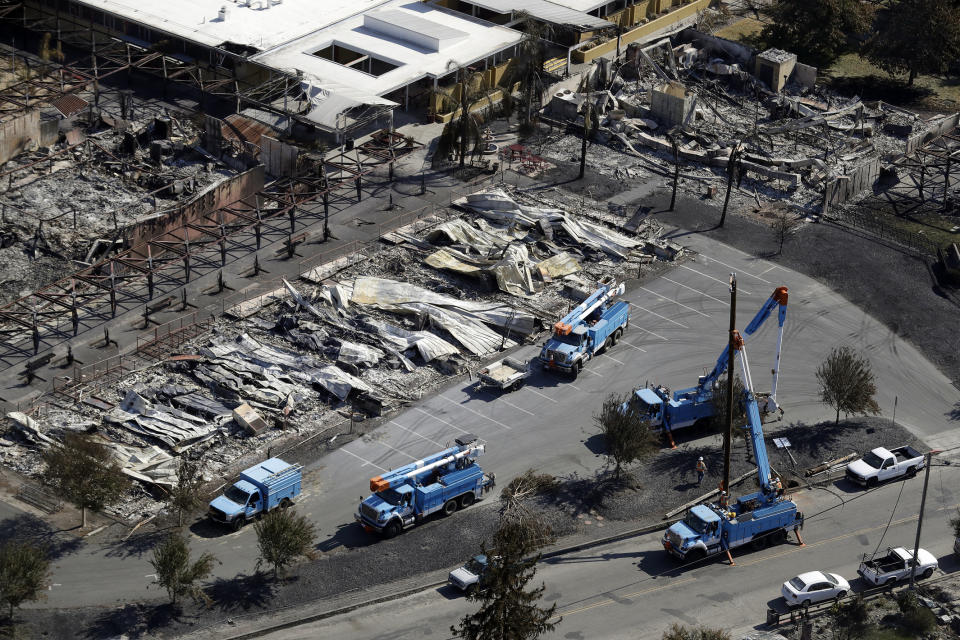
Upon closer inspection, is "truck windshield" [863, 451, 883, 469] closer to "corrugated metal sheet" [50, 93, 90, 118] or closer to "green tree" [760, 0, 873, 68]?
"green tree" [760, 0, 873, 68]

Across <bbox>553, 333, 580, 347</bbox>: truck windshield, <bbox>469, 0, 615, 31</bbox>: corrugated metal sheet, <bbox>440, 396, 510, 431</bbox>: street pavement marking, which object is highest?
<bbox>469, 0, 615, 31</bbox>: corrugated metal sheet

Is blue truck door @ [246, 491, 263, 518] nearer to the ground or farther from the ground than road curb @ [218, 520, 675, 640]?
farther from the ground

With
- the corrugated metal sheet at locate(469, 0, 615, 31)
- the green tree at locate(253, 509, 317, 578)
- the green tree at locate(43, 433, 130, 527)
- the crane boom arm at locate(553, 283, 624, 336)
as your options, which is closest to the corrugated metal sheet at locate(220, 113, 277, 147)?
the corrugated metal sheet at locate(469, 0, 615, 31)

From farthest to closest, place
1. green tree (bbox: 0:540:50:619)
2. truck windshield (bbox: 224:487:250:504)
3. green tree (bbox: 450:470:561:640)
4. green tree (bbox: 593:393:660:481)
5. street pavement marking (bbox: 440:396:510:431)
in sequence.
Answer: street pavement marking (bbox: 440:396:510:431) → green tree (bbox: 593:393:660:481) → truck windshield (bbox: 224:487:250:504) → green tree (bbox: 0:540:50:619) → green tree (bbox: 450:470:561:640)

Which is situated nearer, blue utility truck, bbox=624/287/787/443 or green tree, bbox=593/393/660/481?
green tree, bbox=593/393/660/481

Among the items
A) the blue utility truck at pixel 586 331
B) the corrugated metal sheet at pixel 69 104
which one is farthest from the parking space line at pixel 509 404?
the corrugated metal sheet at pixel 69 104

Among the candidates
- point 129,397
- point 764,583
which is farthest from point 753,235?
point 129,397

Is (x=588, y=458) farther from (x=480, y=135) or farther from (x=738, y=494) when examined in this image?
(x=480, y=135)

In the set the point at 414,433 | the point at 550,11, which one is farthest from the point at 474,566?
the point at 550,11
